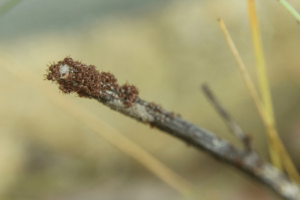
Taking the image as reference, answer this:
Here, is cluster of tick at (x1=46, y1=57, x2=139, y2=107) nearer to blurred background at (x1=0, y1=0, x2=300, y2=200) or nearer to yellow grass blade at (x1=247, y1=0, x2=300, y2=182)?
yellow grass blade at (x1=247, y1=0, x2=300, y2=182)

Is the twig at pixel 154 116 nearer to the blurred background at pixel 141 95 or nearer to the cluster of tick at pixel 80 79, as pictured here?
the cluster of tick at pixel 80 79

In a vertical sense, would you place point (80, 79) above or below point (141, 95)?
below

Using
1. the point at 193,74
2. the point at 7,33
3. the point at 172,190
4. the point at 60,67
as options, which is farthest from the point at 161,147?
the point at 60,67

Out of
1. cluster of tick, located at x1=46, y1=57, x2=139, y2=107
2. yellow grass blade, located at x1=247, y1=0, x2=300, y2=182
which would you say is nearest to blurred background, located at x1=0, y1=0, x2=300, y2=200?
yellow grass blade, located at x1=247, y1=0, x2=300, y2=182

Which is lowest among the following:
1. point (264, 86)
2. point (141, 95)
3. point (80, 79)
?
point (80, 79)

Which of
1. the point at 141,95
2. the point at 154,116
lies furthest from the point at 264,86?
the point at 141,95

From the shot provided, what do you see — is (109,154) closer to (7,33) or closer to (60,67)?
(7,33)

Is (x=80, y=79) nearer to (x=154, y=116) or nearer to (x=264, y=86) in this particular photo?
(x=154, y=116)
